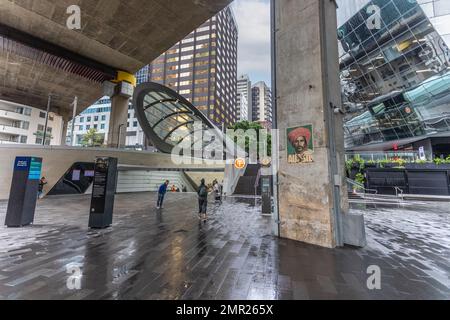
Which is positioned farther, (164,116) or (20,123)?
(20,123)

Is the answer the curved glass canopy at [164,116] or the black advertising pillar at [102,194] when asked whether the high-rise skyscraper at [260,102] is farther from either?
the black advertising pillar at [102,194]

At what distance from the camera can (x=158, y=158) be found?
24484 millimetres

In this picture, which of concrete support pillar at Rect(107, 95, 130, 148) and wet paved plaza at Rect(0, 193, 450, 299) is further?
concrete support pillar at Rect(107, 95, 130, 148)

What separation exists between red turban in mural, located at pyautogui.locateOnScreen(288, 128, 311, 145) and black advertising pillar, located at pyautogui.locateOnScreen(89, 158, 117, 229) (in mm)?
6013

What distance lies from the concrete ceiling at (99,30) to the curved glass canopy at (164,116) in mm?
5052

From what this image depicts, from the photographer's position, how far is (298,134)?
20.0 feet

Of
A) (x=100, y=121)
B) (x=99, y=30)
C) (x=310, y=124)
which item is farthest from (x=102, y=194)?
(x=100, y=121)

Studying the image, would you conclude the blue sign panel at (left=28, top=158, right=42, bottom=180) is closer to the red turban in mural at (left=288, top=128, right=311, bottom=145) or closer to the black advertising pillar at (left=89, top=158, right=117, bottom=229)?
the black advertising pillar at (left=89, top=158, right=117, bottom=229)

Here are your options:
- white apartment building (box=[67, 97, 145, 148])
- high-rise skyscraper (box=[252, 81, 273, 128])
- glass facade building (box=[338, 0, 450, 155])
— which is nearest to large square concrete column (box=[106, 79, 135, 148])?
glass facade building (box=[338, 0, 450, 155])

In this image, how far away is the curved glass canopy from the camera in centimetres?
2638

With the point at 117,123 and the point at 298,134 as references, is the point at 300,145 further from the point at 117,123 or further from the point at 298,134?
the point at 117,123

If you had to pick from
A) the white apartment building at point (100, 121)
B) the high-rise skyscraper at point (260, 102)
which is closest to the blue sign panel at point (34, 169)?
the white apartment building at point (100, 121)

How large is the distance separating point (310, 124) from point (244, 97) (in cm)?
14001

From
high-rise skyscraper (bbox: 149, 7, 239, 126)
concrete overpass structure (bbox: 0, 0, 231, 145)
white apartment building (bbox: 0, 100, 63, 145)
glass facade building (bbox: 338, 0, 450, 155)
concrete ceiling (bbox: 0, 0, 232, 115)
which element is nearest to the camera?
concrete ceiling (bbox: 0, 0, 232, 115)
